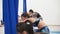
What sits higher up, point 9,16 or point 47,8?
point 47,8

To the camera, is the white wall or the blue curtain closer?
the blue curtain

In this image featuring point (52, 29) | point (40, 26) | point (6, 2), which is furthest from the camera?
point (52, 29)

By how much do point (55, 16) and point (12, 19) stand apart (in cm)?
384

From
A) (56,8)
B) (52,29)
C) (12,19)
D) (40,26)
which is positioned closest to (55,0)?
(56,8)

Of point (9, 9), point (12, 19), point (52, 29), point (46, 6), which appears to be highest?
point (46, 6)

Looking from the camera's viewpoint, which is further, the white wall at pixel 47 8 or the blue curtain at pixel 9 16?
the white wall at pixel 47 8

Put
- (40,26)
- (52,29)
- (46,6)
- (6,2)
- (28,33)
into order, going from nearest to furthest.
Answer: (28,33) < (6,2) < (40,26) < (52,29) < (46,6)

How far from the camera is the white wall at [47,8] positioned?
5074 millimetres

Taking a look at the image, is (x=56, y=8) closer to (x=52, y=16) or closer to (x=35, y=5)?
(x=52, y=16)

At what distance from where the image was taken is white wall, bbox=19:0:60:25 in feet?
16.6

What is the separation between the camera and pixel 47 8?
200 inches

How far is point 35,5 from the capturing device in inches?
200

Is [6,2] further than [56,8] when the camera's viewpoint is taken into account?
No

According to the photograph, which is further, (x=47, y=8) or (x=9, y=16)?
(x=47, y=8)
